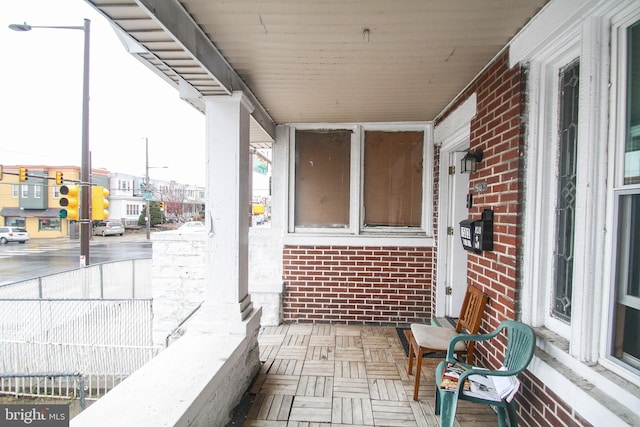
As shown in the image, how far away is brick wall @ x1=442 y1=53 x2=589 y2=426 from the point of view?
5.59ft

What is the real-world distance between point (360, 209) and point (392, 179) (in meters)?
0.58

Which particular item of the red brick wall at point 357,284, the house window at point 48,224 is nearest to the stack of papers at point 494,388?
the red brick wall at point 357,284

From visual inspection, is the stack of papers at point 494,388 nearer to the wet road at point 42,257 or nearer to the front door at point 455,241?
the front door at point 455,241

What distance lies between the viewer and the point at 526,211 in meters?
1.81

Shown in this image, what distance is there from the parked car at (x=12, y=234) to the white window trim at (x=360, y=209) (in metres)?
24.4

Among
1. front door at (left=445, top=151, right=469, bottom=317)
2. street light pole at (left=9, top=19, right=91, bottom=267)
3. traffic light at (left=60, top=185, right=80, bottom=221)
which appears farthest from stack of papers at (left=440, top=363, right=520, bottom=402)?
street light pole at (left=9, top=19, right=91, bottom=267)

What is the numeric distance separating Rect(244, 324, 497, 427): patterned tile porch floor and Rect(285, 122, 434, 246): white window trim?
1131 millimetres

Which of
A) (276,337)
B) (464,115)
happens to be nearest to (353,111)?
(464,115)

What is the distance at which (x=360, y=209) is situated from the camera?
3812 mm

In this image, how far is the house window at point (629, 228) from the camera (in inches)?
47.3

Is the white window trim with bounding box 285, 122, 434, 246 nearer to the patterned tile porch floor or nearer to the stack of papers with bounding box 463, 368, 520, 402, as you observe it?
the patterned tile porch floor

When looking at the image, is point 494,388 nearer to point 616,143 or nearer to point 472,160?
point 616,143

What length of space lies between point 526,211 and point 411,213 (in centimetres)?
203

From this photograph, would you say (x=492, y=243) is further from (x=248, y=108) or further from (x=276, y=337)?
(x=276, y=337)
